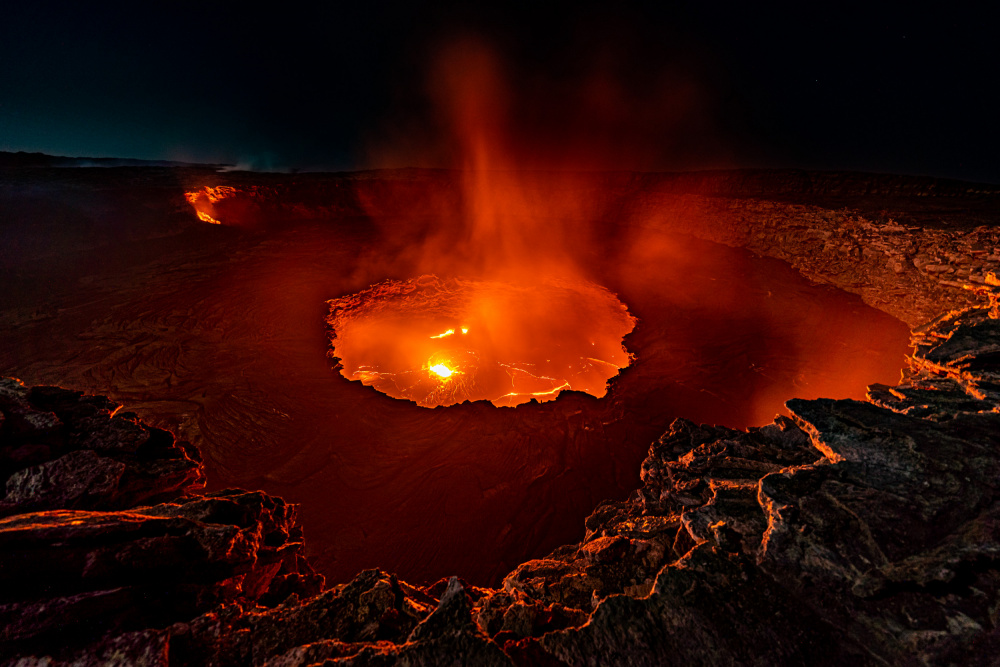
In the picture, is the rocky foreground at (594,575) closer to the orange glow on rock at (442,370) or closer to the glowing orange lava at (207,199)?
the orange glow on rock at (442,370)

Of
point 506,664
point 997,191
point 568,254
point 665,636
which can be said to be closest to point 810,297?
point 568,254

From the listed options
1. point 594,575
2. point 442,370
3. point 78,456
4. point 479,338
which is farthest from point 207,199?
point 594,575

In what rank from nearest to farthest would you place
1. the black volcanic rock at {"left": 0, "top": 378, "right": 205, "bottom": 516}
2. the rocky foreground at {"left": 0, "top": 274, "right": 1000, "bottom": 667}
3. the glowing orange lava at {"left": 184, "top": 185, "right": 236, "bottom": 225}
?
1. the rocky foreground at {"left": 0, "top": 274, "right": 1000, "bottom": 667}
2. the black volcanic rock at {"left": 0, "top": 378, "right": 205, "bottom": 516}
3. the glowing orange lava at {"left": 184, "top": 185, "right": 236, "bottom": 225}

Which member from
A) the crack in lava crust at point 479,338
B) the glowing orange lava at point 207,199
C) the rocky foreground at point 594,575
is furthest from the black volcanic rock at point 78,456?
the glowing orange lava at point 207,199

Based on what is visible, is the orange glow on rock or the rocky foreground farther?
the orange glow on rock

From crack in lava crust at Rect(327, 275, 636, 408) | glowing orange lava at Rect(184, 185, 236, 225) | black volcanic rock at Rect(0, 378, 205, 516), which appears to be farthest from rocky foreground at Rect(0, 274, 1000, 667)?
glowing orange lava at Rect(184, 185, 236, 225)

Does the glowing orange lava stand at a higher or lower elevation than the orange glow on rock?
higher

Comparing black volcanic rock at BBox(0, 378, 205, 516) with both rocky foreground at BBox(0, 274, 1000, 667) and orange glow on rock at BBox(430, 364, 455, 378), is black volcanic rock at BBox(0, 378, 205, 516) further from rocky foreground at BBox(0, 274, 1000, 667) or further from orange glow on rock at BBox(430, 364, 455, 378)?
orange glow on rock at BBox(430, 364, 455, 378)
